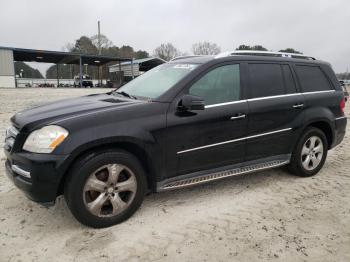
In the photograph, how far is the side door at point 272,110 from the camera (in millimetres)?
4238

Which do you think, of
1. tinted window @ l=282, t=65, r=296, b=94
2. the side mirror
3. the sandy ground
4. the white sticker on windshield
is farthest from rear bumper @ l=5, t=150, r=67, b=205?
tinted window @ l=282, t=65, r=296, b=94

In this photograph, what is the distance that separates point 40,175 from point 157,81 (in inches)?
74.6

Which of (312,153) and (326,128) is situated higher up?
(326,128)

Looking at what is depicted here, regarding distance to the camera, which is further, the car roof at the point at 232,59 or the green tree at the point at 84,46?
the green tree at the point at 84,46

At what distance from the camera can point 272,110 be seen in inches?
172

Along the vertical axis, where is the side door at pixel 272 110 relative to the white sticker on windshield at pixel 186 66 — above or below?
below

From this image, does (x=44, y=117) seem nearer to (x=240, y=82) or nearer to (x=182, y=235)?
(x=182, y=235)

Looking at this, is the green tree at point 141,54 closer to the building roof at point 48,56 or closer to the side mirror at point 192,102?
the building roof at point 48,56

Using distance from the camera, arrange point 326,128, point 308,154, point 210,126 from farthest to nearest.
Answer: point 326,128
point 308,154
point 210,126

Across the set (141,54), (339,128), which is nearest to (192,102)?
(339,128)

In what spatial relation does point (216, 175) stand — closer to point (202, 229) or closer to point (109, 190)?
point (202, 229)

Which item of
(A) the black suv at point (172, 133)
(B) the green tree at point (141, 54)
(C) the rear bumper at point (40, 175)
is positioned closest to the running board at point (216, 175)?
(A) the black suv at point (172, 133)

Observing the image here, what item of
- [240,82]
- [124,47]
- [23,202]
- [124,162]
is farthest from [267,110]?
[124,47]

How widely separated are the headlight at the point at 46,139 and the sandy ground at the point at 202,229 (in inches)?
35.1
